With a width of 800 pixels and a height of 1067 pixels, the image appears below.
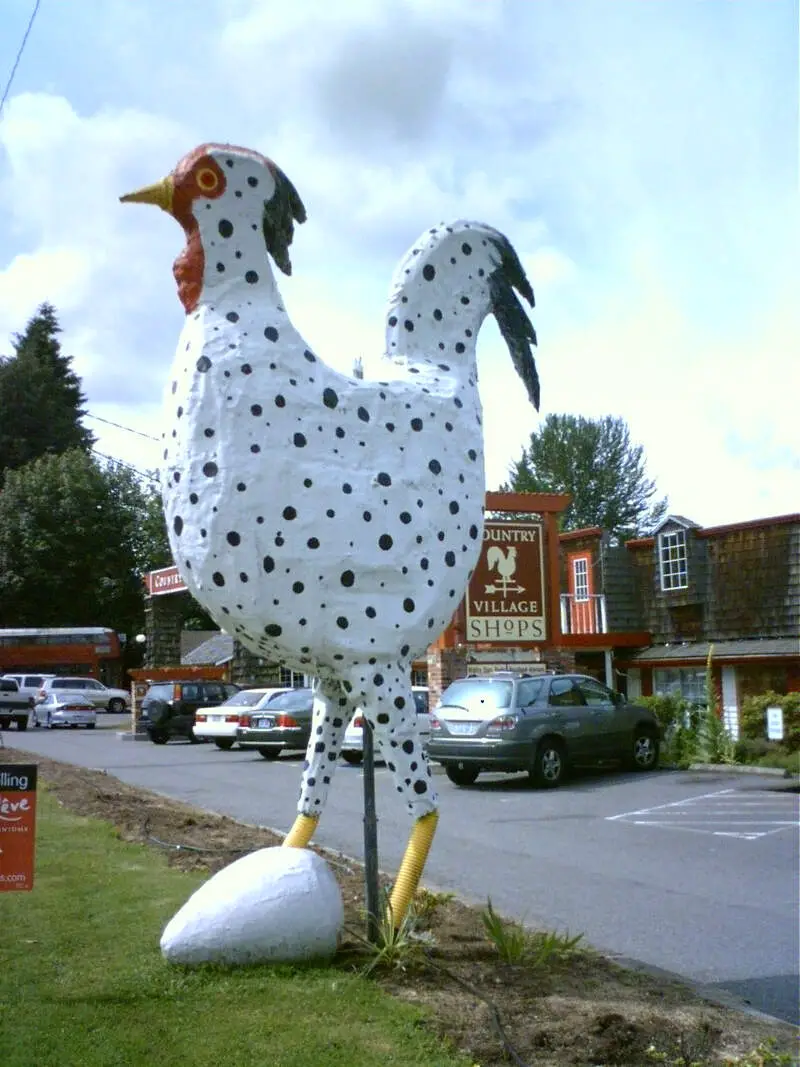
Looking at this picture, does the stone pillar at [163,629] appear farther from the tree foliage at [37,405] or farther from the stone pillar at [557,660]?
the tree foliage at [37,405]

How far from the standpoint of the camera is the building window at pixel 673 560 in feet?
69.7

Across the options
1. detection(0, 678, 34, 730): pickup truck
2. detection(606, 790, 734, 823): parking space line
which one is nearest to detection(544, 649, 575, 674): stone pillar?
detection(606, 790, 734, 823): parking space line

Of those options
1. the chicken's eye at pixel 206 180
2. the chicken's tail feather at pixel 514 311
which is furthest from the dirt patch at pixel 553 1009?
the chicken's eye at pixel 206 180

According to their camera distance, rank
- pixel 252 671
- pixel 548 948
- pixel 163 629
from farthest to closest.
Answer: pixel 163 629, pixel 252 671, pixel 548 948

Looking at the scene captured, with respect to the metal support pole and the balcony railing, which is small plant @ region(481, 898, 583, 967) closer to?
the metal support pole

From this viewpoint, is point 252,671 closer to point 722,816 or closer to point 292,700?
point 292,700

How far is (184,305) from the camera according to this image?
5.46 m

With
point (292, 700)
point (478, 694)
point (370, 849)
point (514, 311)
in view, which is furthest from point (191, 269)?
point (292, 700)

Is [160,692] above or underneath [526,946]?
above

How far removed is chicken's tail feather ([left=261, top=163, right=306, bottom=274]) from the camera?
216 inches

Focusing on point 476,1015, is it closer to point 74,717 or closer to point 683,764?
point 683,764

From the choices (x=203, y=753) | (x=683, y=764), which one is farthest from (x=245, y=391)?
(x=203, y=753)

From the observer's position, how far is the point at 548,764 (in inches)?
552

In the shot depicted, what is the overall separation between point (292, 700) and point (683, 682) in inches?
312
